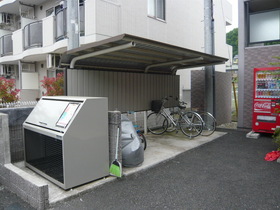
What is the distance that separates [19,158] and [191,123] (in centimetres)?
387

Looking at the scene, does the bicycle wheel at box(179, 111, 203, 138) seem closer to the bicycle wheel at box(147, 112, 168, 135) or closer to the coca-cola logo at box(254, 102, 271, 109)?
the bicycle wheel at box(147, 112, 168, 135)

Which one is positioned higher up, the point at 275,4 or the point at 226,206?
the point at 275,4

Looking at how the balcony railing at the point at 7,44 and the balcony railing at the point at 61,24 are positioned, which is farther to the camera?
the balcony railing at the point at 7,44

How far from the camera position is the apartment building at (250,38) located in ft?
21.9

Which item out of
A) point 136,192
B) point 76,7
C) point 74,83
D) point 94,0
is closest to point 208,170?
point 136,192

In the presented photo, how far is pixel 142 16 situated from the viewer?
8.40 m

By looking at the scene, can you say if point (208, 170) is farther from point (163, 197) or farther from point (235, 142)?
point (235, 142)

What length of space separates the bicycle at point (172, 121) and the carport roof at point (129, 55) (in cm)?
112

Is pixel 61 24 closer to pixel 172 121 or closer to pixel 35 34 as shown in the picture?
pixel 35 34

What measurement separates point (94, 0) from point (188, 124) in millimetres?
4324

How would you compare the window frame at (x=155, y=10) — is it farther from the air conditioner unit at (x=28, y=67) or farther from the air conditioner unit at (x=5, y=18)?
the air conditioner unit at (x=5, y=18)

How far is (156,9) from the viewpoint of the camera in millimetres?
9234

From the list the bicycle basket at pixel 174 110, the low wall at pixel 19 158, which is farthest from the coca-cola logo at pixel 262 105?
the low wall at pixel 19 158

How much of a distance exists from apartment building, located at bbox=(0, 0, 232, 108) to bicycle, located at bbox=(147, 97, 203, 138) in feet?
8.93
